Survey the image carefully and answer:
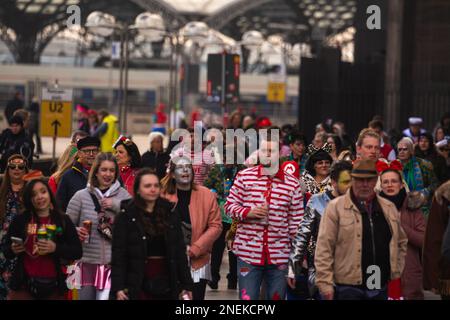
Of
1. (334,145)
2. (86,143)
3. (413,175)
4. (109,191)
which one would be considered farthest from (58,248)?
(334,145)

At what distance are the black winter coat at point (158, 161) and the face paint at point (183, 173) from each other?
6.84 metres

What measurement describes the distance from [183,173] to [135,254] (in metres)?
1.72

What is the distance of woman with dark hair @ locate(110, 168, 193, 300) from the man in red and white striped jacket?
1.60 meters

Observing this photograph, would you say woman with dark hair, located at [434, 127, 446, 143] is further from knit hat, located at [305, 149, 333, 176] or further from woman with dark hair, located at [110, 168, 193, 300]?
woman with dark hair, located at [110, 168, 193, 300]

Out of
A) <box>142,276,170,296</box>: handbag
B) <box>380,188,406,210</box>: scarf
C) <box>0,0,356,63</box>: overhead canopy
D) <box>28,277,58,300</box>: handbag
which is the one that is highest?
<box>0,0,356,63</box>: overhead canopy

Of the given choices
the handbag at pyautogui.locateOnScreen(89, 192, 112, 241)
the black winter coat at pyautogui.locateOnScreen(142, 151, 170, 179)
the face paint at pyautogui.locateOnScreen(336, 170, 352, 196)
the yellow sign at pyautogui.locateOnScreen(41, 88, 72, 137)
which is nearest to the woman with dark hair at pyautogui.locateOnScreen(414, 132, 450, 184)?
the black winter coat at pyautogui.locateOnScreen(142, 151, 170, 179)

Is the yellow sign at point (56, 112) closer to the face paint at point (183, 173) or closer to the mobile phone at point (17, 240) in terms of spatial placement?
the face paint at point (183, 173)

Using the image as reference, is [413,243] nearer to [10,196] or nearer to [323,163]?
[323,163]

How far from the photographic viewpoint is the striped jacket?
389 inches

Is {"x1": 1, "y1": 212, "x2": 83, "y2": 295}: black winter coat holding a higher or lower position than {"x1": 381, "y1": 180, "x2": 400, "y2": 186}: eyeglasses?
lower

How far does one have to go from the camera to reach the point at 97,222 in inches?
379

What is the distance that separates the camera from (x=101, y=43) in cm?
9488
